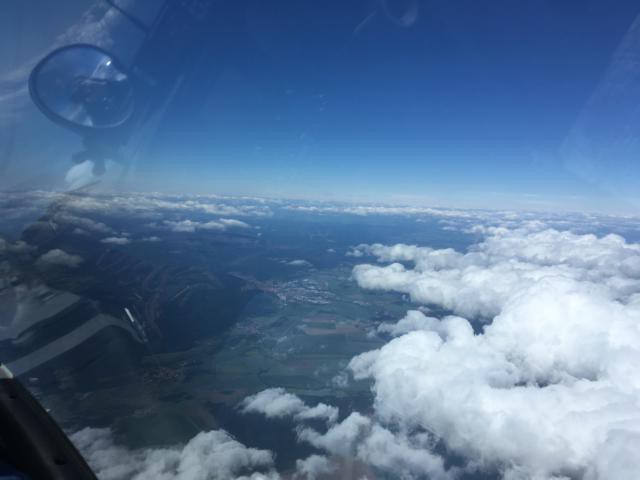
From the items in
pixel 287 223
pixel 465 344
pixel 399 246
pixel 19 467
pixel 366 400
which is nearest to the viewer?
pixel 19 467

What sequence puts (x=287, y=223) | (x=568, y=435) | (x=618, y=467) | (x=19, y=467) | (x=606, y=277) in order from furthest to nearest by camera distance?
1. (x=287, y=223)
2. (x=606, y=277)
3. (x=568, y=435)
4. (x=618, y=467)
5. (x=19, y=467)

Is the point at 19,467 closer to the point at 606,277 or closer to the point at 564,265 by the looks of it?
the point at 606,277

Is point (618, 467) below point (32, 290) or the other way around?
below

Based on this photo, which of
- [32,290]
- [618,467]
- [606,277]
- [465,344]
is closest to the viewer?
[32,290]

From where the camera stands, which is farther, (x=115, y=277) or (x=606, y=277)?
(x=606, y=277)

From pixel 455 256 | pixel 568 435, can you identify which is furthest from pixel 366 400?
pixel 455 256

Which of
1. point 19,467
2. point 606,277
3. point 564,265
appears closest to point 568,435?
point 19,467

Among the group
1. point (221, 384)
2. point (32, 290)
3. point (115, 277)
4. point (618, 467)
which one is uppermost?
point (32, 290)

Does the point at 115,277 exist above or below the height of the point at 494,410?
above

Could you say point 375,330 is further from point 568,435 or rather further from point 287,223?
point 287,223
